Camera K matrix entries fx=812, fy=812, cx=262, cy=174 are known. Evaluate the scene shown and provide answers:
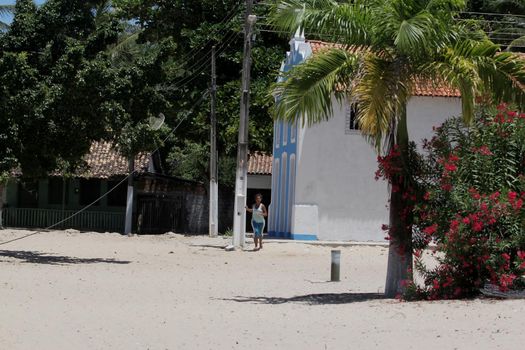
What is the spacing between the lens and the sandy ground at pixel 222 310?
9086mm

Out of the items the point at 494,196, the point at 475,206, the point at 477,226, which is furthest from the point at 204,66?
the point at 477,226

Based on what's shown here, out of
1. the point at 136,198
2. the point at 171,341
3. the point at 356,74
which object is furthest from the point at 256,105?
the point at 171,341

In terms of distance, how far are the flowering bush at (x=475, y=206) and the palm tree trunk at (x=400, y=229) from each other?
0.80 ft

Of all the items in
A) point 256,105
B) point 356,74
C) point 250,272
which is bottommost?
point 250,272

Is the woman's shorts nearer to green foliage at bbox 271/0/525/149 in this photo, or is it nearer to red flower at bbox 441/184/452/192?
green foliage at bbox 271/0/525/149

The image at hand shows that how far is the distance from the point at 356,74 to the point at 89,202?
101 feet

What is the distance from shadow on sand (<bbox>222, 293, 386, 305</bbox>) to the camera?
43.3 feet

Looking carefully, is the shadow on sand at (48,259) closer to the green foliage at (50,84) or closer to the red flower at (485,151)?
the green foliage at (50,84)

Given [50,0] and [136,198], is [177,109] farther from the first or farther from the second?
[50,0]

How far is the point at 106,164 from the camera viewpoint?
40719mm

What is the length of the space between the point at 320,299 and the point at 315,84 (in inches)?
145

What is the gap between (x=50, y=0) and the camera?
2094 centimetres

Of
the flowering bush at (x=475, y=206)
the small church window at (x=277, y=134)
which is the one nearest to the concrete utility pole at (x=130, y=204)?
the small church window at (x=277, y=134)

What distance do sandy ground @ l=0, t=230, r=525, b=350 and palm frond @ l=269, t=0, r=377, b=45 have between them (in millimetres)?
4208
